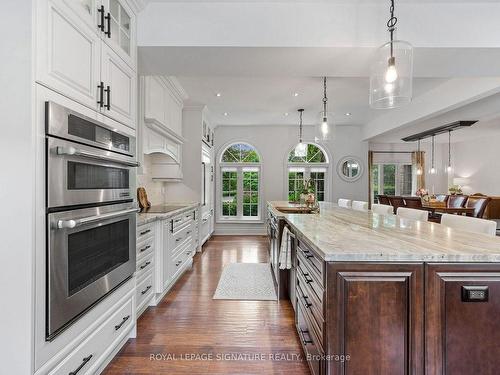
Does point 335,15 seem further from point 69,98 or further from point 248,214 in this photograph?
point 248,214

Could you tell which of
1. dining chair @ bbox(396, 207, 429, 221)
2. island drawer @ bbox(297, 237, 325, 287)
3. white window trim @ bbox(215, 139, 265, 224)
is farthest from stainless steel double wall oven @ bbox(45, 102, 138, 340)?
white window trim @ bbox(215, 139, 265, 224)

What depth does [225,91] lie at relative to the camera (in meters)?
4.69

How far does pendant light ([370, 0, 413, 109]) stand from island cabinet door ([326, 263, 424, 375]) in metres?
1.46

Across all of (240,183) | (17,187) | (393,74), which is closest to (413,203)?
(240,183)

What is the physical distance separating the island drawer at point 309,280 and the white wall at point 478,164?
8.81 meters

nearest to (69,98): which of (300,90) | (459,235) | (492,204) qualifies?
(459,235)

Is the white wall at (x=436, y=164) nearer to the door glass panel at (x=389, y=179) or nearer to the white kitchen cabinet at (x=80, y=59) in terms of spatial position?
the door glass panel at (x=389, y=179)

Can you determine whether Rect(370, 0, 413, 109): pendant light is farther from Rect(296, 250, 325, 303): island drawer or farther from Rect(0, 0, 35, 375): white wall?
Rect(0, 0, 35, 375): white wall

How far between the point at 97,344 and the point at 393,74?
2694 millimetres

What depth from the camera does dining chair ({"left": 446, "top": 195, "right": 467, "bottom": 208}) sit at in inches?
226

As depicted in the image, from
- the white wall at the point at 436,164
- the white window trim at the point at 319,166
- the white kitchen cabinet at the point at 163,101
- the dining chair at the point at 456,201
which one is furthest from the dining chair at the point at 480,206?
the white kitchen cabinet at the point at 163,101

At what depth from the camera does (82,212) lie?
1.52 meters

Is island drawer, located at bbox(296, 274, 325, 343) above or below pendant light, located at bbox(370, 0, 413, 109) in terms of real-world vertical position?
below

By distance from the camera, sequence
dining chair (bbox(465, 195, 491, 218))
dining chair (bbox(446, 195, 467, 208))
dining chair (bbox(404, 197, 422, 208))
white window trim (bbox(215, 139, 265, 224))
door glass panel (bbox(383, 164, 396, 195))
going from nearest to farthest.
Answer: dining chair (bbox(465, 195, 491, 218)) < dining chair (bbox(404, 197, 422, 208)) < dining chair (bbox(446, 195, 467, 208)) < white window trim (bbox(215, 139, 265, 224)) < door glass panel (bbox(383, 164, 396, 195))
